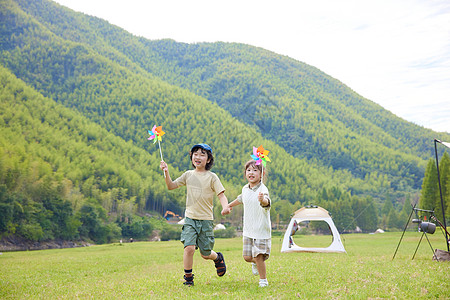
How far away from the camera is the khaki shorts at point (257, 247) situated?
679 centimetres

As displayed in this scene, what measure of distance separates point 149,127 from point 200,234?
5116 inches

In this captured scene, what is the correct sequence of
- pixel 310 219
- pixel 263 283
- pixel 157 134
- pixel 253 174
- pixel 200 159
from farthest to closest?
pixel 310 219, pixel 157 134, pixel 200 159, pixel 253 174, pixel 263 283

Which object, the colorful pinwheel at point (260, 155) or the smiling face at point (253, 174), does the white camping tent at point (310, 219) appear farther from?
the colorful pinwheel at point (260, 155)

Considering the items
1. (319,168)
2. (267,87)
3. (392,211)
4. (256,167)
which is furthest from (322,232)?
(267,87)

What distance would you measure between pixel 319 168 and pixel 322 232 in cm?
8072

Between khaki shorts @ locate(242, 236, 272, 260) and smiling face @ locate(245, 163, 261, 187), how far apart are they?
3.32 feet

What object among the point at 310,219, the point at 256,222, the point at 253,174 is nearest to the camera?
the point at 256,222

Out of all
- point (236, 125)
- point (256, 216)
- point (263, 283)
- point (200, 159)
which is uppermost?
point (236, 125)

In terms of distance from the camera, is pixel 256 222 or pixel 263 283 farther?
pixel 256 222

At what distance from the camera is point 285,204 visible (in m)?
87.4

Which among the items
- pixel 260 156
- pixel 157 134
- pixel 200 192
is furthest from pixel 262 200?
pixel 157 134

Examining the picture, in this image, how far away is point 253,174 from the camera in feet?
23.8

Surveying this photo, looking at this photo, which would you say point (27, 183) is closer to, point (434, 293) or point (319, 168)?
point (434, 293)

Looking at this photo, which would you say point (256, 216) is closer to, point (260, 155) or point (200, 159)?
point (260, 155)
